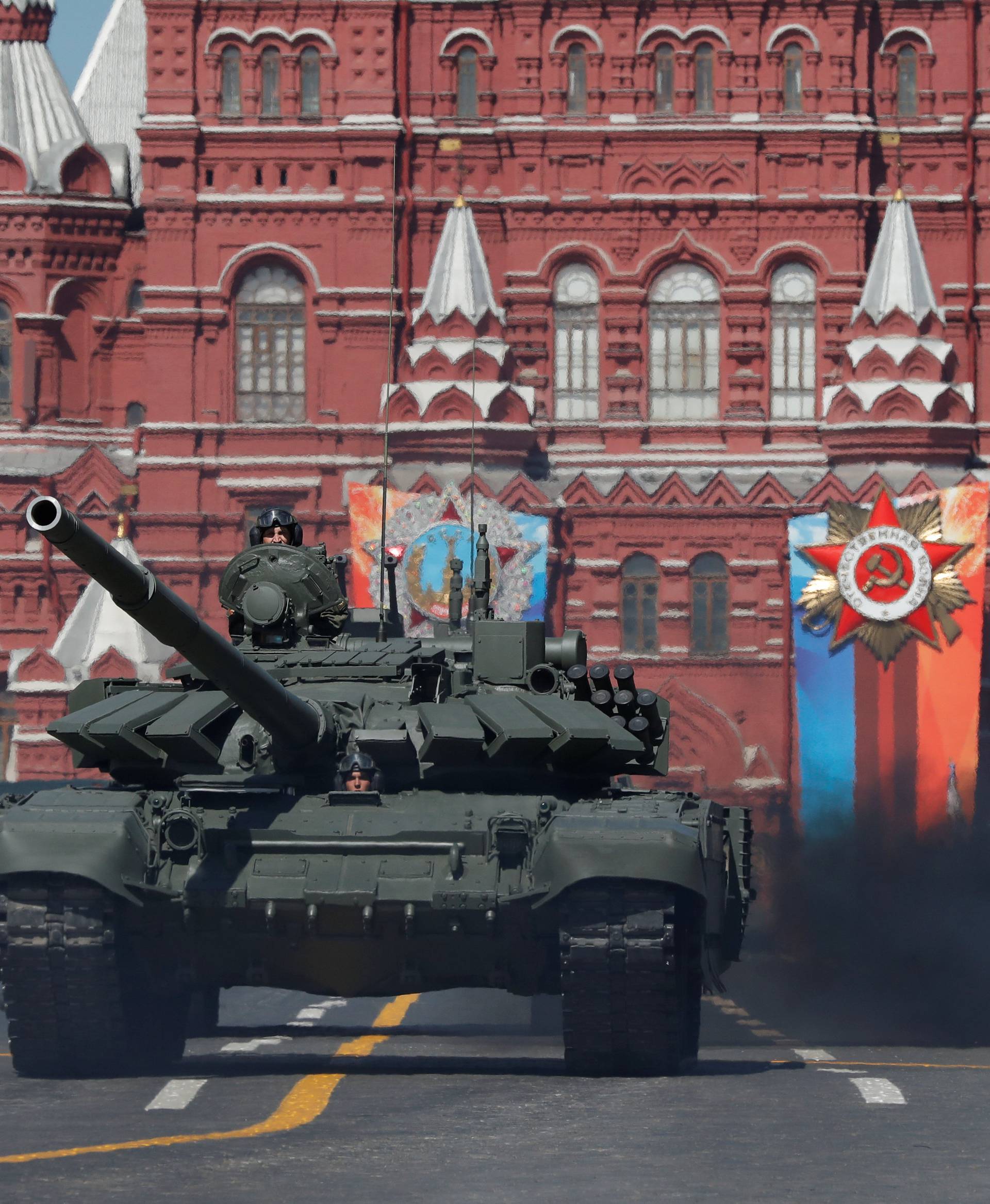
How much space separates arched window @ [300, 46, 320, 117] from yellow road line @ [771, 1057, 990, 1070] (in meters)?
33.5

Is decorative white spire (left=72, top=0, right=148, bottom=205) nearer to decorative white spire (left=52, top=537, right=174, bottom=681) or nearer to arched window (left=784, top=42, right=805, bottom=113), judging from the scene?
decorative white spire (left=52, top=537, right=174, bottom=681)

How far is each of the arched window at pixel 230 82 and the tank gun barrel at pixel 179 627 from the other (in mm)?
34314

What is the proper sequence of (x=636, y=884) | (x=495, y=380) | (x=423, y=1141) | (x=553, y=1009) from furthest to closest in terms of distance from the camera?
(x=495, y=380) → (x=553, y=1009) → (x=636, y=884) → (x=423, y=1141)

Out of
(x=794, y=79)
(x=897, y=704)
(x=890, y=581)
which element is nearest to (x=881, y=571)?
(x=890, y=581)

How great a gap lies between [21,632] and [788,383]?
47.9 feet

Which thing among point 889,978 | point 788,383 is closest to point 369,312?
point 788,383

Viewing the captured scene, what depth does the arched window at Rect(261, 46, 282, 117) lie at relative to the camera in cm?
4944

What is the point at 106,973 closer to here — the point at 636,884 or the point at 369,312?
the point at 636,884

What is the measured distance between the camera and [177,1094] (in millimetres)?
14289

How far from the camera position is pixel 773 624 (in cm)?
4809

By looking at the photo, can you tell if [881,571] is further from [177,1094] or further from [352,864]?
[177,1094]

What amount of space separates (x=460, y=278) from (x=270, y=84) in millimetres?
5335

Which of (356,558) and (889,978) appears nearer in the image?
(889,978)

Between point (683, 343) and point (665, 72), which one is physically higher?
point (665, 72)
